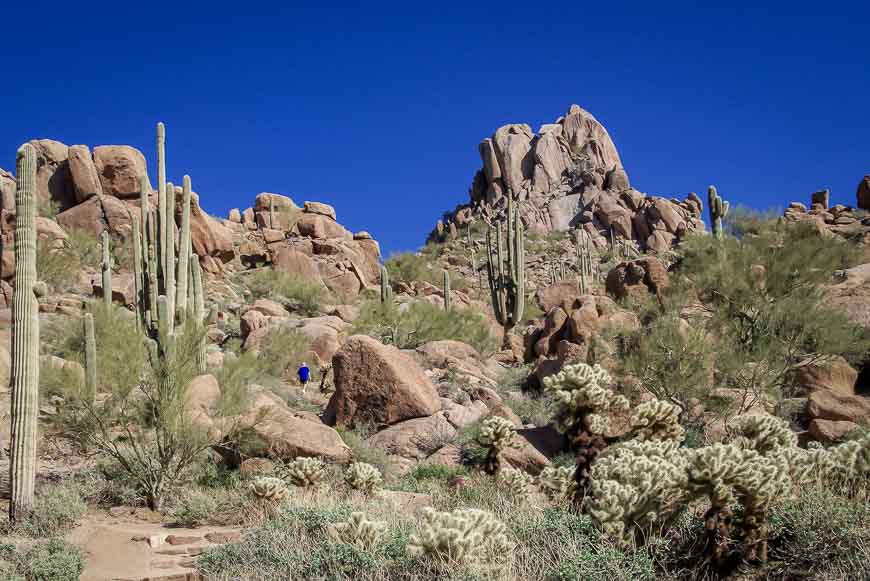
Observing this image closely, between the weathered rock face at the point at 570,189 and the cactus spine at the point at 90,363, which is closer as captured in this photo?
the cactus spine at the point at 90,363

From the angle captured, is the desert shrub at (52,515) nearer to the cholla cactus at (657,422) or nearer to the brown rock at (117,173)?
the cholla cactus at (657,422)

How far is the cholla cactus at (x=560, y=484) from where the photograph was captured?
20.6ft

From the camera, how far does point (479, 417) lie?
13594 millimetres

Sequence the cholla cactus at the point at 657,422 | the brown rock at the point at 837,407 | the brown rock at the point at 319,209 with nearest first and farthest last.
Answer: the cholla cactus at the point at 657,422 < the brown rock at the point at 837,407 < the brown rock at the point at 319,209

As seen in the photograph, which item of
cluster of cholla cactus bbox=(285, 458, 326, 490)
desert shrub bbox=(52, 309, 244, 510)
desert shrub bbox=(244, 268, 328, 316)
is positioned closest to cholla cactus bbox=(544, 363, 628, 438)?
cluster of cholla cactus bbox=(285, 458, 326, 490)

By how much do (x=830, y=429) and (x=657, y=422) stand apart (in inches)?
251

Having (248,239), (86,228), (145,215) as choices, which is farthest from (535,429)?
(248,239)

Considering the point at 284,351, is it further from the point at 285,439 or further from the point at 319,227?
the point at 319,227

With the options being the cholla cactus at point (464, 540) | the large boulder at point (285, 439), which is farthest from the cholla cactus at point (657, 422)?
the large boulder at point (285, 439)

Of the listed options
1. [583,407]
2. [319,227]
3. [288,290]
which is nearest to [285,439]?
[583,407]

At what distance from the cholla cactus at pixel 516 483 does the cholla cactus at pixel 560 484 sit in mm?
638

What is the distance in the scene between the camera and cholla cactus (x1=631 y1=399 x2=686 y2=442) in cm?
665

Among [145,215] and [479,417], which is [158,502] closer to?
[479,417]

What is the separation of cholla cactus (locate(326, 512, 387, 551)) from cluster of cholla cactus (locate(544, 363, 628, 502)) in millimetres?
1800
